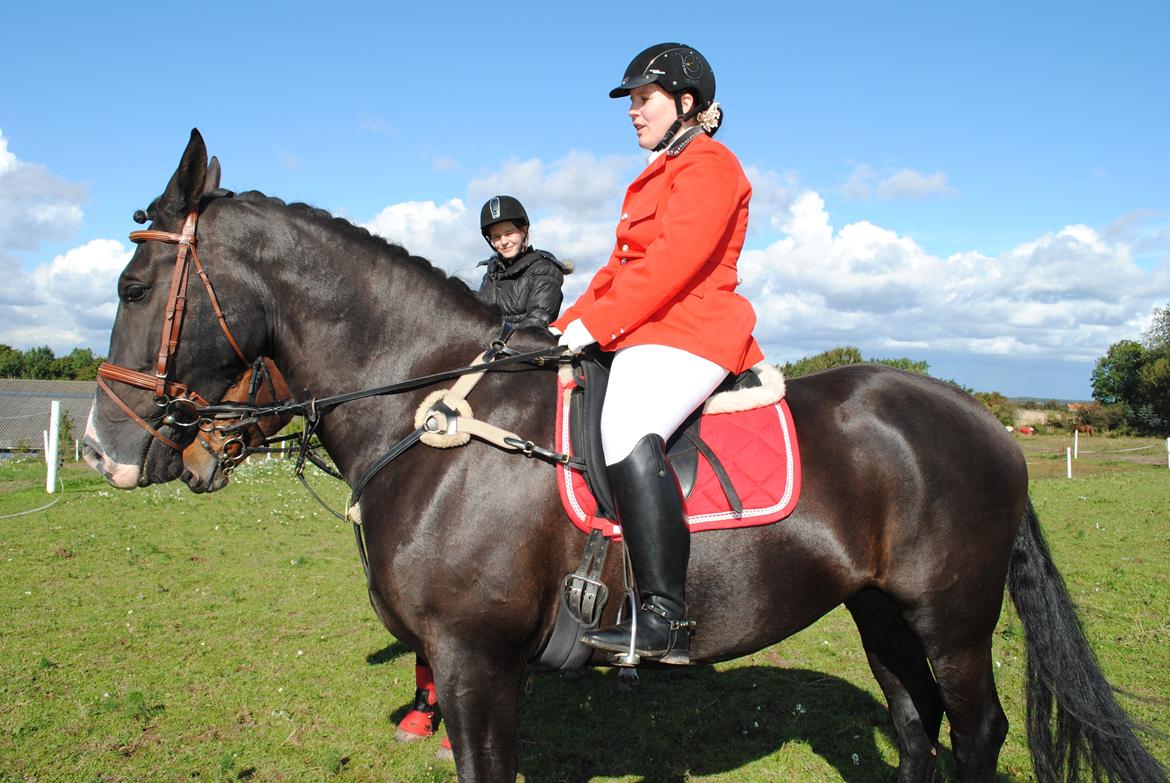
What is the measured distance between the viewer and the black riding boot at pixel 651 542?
2939 mm

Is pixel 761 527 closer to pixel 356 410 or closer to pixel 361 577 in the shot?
pixel 356 410

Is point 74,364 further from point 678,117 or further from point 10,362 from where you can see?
point 678,117

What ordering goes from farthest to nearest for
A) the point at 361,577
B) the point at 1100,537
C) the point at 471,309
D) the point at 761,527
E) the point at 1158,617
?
the point at 1100,537 < the point at 361,577 < the point at 1158,617 < the point at 471,309 < the point at 761,527

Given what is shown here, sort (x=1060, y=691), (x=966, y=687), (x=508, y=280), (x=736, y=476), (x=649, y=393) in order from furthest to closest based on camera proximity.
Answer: (x=508, y=280), (x=1060, y=691), (x=966, y=687), (x=736, y=476), (x=649, y=393)

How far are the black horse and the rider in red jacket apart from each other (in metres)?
0.25

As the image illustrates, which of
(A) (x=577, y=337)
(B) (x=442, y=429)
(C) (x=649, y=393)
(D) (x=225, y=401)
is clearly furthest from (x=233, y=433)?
(C) (x=649, y=393)

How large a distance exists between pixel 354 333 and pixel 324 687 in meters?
4.27

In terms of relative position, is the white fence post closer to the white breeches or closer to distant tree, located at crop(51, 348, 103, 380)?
the white breeches

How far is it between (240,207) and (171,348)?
0.69 m

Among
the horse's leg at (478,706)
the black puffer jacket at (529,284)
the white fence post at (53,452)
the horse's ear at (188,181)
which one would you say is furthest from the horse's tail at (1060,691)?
the white fence post at (53,452)

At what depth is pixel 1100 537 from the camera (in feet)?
39.4

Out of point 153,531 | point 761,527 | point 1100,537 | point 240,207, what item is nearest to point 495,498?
point 761,527

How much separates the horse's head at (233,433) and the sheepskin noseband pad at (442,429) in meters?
0.73

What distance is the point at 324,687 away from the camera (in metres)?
6.31
